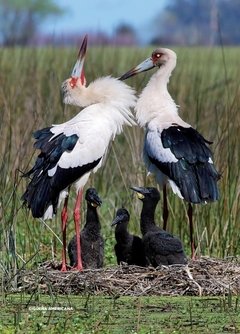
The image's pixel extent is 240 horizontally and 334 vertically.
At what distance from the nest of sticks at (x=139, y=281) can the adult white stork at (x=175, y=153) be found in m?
0.85

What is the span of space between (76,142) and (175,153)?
2.64ft

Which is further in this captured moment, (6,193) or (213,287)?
(6,193)

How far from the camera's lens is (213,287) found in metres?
8.44

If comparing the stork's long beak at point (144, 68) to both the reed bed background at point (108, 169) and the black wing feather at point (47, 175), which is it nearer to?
the reed bed background at point (108, 169)

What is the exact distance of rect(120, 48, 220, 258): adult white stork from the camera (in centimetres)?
941

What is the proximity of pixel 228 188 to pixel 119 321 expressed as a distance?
3.08 metres

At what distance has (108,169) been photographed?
40.8ft

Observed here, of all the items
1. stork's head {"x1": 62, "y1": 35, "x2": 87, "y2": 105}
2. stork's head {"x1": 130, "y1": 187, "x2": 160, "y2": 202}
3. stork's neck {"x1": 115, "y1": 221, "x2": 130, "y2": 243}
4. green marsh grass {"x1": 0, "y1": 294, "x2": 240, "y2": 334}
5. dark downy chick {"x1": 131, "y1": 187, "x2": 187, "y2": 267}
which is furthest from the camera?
stork's head {"x1": 62, "y1": 35, "x2": 87, "y2": 105}

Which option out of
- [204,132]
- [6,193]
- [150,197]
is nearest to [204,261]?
[150,197]

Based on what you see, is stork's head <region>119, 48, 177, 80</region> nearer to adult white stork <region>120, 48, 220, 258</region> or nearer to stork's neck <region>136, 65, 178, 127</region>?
stork's neck <region>136, 65, 178, 127</region>

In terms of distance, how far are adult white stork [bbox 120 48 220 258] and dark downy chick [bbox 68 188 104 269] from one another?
63 centimetres

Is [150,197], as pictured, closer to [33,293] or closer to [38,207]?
[38,207]

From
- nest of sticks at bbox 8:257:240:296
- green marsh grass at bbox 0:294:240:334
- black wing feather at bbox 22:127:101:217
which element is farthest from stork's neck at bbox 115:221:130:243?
green marsh grass at bbox 0:294:240:334

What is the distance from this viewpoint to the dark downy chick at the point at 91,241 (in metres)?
9.37
